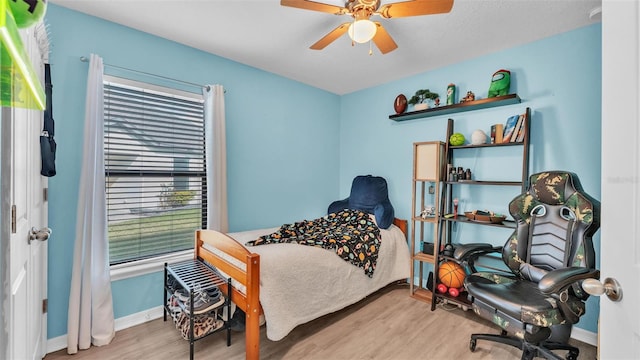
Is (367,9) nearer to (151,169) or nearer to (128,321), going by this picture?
(151,169)

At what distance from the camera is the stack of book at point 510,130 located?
7.84 ft

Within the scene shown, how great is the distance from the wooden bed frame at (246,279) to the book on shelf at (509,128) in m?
2.35

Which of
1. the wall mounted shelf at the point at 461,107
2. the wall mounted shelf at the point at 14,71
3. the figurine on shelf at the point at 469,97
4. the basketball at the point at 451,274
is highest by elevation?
the figurine on shelf at the point at 469,97

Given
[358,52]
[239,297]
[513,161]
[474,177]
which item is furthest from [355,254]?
[358,52]

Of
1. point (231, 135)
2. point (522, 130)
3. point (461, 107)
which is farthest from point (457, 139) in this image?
point (231, 135)

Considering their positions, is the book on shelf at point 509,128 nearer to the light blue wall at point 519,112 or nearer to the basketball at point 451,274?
the light blue wall at point 519,112

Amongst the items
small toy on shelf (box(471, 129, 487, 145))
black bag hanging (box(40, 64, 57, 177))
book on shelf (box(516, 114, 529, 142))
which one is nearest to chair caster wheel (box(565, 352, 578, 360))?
book on shelf (box(516, 114, 529, 142))

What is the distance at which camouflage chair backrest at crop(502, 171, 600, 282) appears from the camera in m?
1.73

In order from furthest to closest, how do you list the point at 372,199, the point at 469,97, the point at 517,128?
1. the point at 372,199
2. the point at 469,97
3. the point at 517,128

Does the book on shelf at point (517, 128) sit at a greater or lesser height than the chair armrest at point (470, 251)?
greater

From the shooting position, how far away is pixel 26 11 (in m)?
0.52

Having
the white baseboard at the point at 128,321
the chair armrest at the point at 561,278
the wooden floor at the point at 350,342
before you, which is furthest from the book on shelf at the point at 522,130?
the white baseboard at the point at 128,321

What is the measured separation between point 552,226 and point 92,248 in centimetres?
333

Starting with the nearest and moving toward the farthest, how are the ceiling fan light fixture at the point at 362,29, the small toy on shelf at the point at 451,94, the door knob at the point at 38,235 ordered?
the door knob at the point at 38,235 < the ceiling fan light fixture at the point at 362,29 < the small toy on shelf at the point at 451,94
